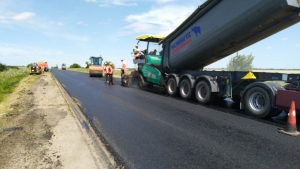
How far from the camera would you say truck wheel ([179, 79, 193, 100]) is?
920 centimetres

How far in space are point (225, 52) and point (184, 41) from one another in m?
1.63

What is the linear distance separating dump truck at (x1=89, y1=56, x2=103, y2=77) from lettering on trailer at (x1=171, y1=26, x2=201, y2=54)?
1788 cm

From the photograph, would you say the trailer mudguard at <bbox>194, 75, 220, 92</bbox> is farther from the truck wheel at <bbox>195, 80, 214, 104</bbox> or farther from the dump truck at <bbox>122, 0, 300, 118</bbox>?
the truck wheel at <bbox>195, 80, 214, 104</bbox>

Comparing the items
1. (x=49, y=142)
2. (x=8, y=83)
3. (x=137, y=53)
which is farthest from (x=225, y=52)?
(x=8, y=83)

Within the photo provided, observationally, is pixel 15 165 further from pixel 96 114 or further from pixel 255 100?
pixel 255 100

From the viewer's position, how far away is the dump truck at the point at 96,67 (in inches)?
1048

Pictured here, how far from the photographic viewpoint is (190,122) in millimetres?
5797

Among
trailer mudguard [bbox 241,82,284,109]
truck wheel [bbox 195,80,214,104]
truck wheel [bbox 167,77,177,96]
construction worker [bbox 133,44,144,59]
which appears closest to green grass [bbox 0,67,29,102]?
construction worker [bbox 133,44,144,59]

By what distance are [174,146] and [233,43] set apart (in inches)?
193

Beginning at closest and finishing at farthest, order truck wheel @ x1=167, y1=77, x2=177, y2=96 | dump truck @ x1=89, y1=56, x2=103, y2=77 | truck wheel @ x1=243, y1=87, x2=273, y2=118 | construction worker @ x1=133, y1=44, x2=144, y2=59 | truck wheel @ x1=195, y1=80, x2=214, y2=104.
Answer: truck wheel @ x1=243, y1=87, x2=273, y2=118 < truck wheel @ x1=195, y1=80, x2=214, y2=104 < truck wheel @ x1=167, y1=77, x2=177, y2=96 < construction worker @ x1=133, y1=44, x2=144, y2=59 < dump truck @ x1=89, y1=56, x2=103, y2=77

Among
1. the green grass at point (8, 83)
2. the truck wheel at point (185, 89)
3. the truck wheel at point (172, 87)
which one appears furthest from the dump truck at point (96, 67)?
the truck wheel at point (185, 89)

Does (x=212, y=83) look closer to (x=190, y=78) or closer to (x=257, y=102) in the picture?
(x=190, y=78)

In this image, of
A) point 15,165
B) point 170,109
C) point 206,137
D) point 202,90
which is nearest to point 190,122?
point 206,137

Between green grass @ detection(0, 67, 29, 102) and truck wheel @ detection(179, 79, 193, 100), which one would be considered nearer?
truck wheel @ detection(179, 79, 193, 100)
